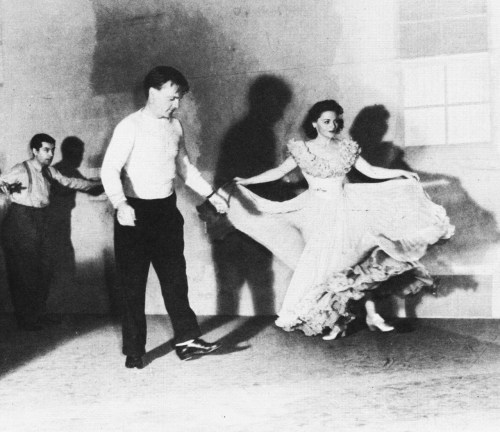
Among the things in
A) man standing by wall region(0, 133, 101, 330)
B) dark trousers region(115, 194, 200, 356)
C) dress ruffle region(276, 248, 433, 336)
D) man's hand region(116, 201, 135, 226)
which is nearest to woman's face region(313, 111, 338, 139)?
dress ruffle region(276, 248, 433, 336)

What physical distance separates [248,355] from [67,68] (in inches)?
147

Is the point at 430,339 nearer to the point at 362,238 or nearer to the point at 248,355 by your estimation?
the point at 362,238

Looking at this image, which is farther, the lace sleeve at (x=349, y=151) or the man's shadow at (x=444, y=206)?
the man's shadow at (x=444, y=206)

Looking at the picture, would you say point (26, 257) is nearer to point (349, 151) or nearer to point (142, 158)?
point (142, 158)

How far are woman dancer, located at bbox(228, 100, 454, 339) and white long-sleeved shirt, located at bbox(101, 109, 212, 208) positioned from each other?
118 cm

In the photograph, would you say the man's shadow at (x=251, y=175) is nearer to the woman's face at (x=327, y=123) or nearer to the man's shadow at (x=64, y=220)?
the woman's face at (x=327, y=123)

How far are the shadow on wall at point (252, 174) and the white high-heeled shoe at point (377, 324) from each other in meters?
1.16

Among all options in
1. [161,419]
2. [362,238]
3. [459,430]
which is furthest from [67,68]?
[459,430]

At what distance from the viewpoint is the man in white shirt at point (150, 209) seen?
4.20 meters

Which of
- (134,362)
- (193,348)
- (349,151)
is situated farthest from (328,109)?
(134,362)

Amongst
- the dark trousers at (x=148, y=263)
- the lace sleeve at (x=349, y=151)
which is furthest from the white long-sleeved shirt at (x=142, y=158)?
the lace sleeve at (x=349, y=151)

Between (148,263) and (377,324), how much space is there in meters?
2.00

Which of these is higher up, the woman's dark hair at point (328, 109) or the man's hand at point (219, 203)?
the woman's dark hair at point (328, 109)

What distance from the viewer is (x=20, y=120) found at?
667 centimetres
